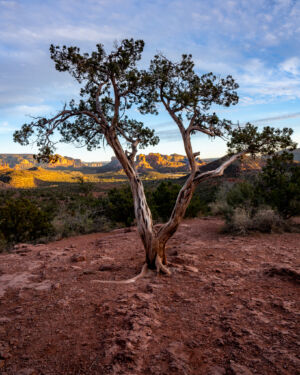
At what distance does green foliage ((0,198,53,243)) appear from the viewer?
9.57 meters

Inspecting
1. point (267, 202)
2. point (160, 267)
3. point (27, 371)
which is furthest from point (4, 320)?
point (267, 202)

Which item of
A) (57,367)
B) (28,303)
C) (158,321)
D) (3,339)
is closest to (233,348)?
(158,321)

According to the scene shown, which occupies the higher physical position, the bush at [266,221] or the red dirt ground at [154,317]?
the bush at [266,221]

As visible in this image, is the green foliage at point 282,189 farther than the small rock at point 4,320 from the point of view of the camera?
Yes

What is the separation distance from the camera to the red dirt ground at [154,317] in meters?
2.50

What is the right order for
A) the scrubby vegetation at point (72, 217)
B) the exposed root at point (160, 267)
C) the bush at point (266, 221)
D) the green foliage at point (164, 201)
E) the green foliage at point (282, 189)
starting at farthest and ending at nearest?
the green foliage at point (164, 201)
the scrubby vegetation at point (72, 217)
the green foliage at point (282, 189)
the bush at point (266, 221)
the exposed root at point (160, 267)

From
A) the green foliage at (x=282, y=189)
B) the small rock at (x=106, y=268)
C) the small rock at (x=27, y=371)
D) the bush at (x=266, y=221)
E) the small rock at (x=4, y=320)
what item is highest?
the green foliage at (x=282, y=189)

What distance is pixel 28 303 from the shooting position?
392 centimetres

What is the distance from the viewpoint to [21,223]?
9.73 meters

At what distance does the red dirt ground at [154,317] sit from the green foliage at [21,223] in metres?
3.69

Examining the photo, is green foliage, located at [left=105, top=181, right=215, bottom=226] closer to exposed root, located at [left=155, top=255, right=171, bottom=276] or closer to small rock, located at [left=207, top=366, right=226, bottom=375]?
exposed root, located at [left=155, top=255, right=171, bottom=276]

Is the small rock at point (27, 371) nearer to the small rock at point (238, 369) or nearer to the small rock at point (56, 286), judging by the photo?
the small rock at point (238, 369)

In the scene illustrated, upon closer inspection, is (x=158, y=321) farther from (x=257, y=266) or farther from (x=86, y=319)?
(x=257, y=266)

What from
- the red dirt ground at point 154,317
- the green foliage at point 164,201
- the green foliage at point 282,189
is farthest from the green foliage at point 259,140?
the green foliage at point 164,201
